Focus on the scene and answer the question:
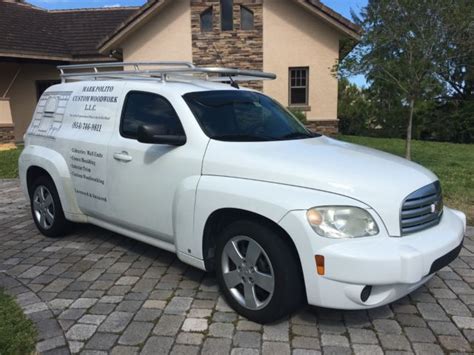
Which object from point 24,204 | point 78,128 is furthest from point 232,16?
point 78,128

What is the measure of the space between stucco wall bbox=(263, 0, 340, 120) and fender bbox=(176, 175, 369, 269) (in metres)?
14.4

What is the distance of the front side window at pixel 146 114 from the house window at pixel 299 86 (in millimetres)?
13798

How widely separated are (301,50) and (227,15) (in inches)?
130

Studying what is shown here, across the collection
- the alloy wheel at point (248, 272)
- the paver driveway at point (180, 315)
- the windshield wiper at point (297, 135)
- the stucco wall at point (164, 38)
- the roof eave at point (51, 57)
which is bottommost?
the paver driveway at point (180, 315)

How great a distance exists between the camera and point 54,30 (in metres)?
20.0

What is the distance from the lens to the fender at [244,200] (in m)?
3.04

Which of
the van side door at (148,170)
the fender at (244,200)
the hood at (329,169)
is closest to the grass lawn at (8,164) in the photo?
the van side door at (148,170)

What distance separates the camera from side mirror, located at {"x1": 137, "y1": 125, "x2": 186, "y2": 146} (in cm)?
372

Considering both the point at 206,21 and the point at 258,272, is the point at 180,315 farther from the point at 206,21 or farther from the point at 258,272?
the point at 206,21

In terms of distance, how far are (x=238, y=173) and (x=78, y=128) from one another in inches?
92.8

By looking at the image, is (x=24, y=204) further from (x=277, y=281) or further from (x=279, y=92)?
(x=279, y=92)

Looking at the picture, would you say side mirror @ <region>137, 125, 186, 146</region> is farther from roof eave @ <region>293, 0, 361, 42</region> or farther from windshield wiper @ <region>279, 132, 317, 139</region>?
roof eave @ <region>293, 0, 361, 42</region>

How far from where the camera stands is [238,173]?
344cm

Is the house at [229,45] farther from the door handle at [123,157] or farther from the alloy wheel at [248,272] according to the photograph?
the alloy wheel at [248,272]
